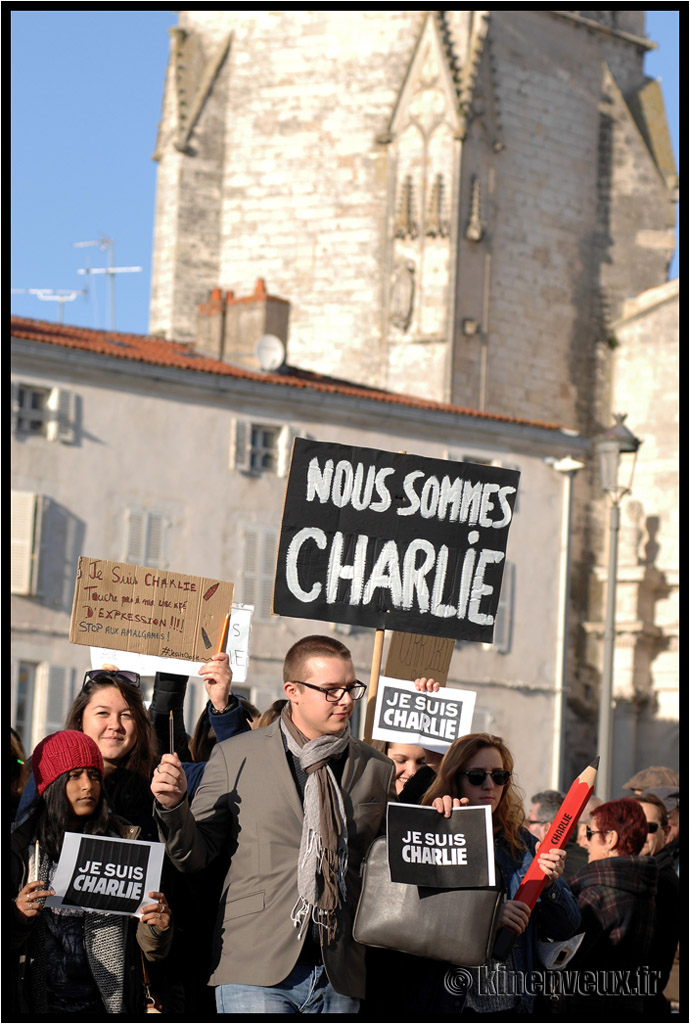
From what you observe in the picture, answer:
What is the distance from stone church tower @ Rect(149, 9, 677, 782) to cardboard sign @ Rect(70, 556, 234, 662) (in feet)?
80.3

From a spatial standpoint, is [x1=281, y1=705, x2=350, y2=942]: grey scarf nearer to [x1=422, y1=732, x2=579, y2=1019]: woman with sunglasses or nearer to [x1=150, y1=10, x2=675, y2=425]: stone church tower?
[x1=422, y1=732, x2=579, y2=1019]: woman with sunglasses

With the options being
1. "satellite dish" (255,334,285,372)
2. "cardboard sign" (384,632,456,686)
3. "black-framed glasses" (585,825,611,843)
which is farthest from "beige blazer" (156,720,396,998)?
"satellite dish" (255,334,285,372)

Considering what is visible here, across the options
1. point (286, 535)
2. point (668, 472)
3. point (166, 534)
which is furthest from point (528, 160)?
point (286, 535)

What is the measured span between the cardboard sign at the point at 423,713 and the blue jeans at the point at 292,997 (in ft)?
8.08

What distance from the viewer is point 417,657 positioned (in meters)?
8.48

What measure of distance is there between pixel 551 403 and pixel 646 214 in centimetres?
493

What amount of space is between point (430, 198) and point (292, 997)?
27.9 metres

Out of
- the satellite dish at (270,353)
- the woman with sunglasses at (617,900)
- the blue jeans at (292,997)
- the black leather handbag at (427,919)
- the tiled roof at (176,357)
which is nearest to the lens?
the blue jeans at (292,997)

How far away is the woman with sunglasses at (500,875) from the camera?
5781mm

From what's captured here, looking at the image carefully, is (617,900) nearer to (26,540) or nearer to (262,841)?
(262,841)

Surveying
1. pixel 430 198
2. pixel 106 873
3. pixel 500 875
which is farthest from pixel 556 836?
pixel 430 198

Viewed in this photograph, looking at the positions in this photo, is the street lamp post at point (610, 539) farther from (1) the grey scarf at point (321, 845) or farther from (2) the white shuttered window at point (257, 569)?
(1) the grey scarf at point (321, 845)

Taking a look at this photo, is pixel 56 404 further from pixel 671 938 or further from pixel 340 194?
pixel 671 938

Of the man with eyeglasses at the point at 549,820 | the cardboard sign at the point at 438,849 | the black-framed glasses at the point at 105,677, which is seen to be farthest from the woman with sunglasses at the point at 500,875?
the man with eyeglasses at the point at 549,820
